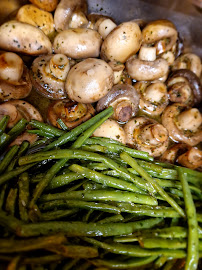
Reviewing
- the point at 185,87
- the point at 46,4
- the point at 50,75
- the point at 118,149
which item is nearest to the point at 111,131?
the point at 118,149

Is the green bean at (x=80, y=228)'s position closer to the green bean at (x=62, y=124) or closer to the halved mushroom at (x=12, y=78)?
the green bean at (x=62, y=124)

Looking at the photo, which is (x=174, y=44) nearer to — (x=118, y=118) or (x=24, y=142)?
(x=118, y=118)

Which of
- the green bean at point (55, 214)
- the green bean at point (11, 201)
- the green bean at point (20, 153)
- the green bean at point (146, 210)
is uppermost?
the green bean at point (20, 153)

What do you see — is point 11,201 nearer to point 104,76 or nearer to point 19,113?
point 19,113

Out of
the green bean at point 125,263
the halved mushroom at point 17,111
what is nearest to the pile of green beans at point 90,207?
the green bean at point 125,263

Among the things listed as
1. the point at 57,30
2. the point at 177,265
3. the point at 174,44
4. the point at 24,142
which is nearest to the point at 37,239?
the point at 24,142

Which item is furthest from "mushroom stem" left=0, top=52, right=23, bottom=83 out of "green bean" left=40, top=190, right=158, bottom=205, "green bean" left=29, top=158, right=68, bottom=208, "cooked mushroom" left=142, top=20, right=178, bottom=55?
"cooked mushroom" left=142, top=20, right=178, bottom=55
